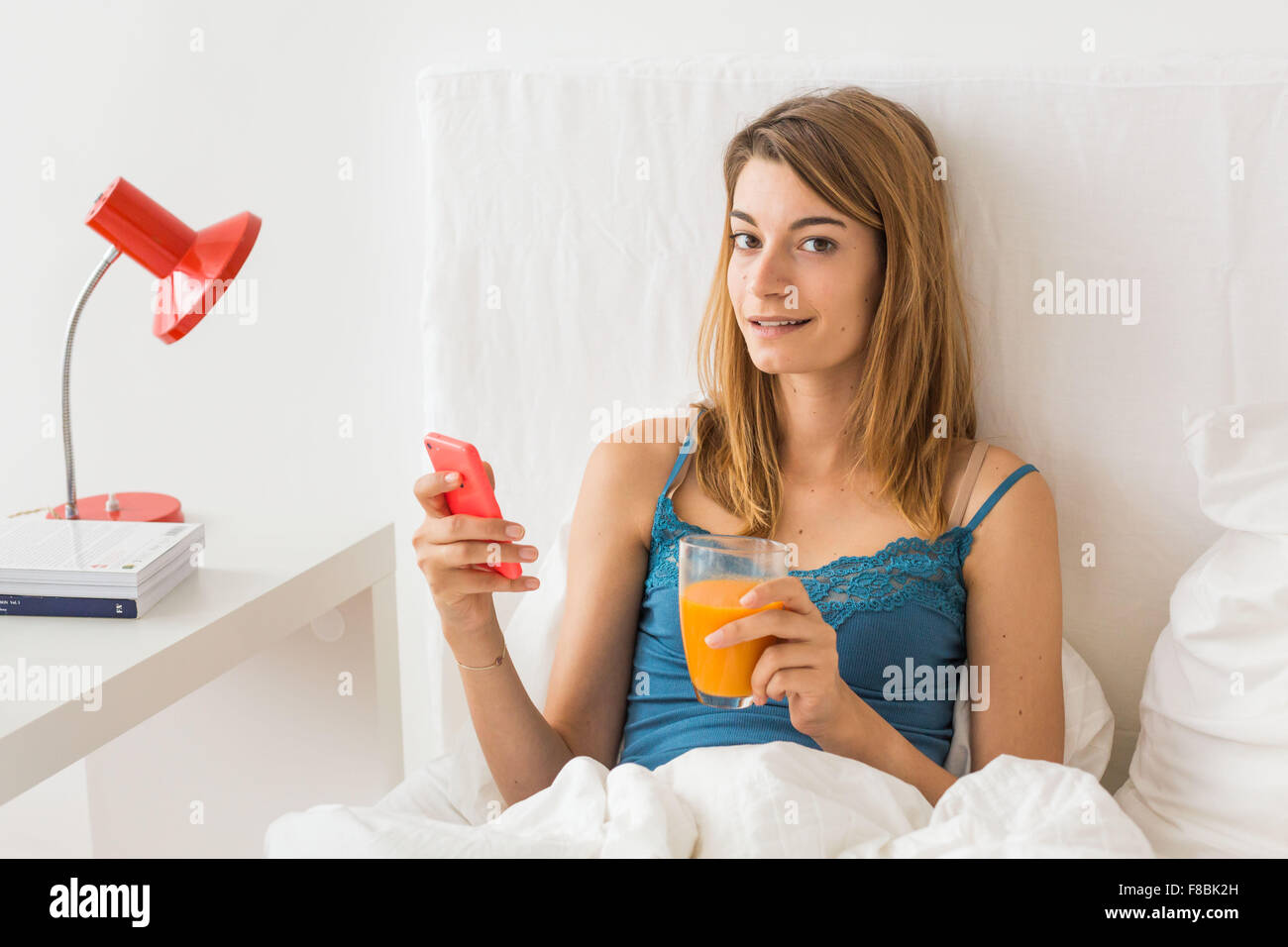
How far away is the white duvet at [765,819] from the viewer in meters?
0.88

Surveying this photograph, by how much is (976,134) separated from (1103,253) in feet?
0.65

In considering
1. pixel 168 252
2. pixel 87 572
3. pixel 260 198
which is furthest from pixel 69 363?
pixel 260 198

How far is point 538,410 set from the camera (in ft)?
4.71

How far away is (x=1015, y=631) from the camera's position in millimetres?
1188

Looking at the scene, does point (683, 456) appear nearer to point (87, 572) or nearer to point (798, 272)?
point (798, 272)

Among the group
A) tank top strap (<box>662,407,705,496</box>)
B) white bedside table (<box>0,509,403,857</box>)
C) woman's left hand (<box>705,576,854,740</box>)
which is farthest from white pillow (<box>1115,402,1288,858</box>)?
white bedside table (<box>0,509,403,857</box>)

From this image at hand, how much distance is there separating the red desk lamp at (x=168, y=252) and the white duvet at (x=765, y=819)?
1.90ft

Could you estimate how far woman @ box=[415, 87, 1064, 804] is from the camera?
1181 millimetres

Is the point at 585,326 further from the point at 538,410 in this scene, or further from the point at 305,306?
the point at 305,306

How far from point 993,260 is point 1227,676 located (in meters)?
0.52

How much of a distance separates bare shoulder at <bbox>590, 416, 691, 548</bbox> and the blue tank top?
73 mm

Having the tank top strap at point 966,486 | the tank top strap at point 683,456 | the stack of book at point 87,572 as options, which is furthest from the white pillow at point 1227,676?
the stack of book at point 87,572

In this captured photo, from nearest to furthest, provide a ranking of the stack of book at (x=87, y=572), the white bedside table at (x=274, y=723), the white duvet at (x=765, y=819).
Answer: the white duvet at (x=765, y=819), the stack of book at (x=87, y=572), the white bedside table at (x=274, y=723)

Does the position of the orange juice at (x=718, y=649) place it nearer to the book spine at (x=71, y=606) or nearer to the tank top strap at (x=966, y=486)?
the tank top strap at (x=966, y=486)
